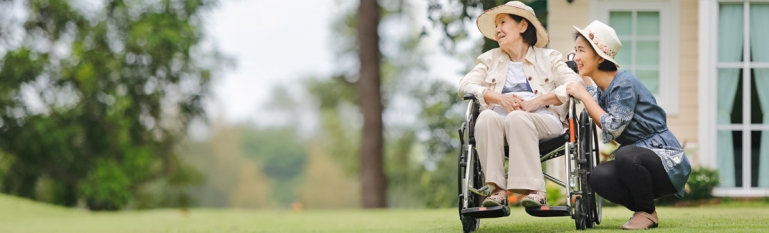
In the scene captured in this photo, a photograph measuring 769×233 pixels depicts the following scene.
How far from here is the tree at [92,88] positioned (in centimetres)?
1666

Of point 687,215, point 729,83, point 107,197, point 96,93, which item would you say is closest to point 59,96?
point 96,93

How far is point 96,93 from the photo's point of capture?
1691cm

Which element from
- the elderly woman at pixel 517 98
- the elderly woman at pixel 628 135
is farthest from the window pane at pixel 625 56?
the elderly woman at pixel 628 135

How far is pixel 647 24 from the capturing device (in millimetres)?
8172

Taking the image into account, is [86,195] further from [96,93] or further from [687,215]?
[687,215]

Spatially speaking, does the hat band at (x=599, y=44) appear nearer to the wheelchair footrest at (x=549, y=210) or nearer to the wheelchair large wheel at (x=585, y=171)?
the wheelchair large wheel at (x=585, y=171)

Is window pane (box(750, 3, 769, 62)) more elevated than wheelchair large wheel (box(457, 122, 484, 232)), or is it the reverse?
window pane (box(750, 3, 769, 62))

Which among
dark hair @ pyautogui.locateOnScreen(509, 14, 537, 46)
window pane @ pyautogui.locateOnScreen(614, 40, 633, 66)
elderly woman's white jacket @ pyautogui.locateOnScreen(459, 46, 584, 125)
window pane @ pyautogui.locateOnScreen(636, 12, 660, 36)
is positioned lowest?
elderly woman's white jacket @ pyautogui.locateOnScreen(459, 46, 584, 125)

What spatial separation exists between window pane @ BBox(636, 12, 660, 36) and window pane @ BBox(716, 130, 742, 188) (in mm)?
909

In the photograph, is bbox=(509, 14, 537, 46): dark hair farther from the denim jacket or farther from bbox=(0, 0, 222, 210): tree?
bbox=(0, 0, 222, 210): tree

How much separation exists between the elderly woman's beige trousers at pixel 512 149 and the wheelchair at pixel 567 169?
7cm

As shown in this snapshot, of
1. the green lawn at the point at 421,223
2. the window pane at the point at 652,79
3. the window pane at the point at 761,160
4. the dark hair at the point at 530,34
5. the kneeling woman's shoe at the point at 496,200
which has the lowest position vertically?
the green lawn at the point at 421,223

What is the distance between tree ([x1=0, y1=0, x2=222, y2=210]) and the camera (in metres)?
16.7

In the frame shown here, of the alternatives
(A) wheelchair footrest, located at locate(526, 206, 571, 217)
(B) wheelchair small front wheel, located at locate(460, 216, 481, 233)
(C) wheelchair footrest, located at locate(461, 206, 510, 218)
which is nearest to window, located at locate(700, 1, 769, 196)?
(B) wheelchair small front wheel, located at locate(460, 216, 481, 233)
